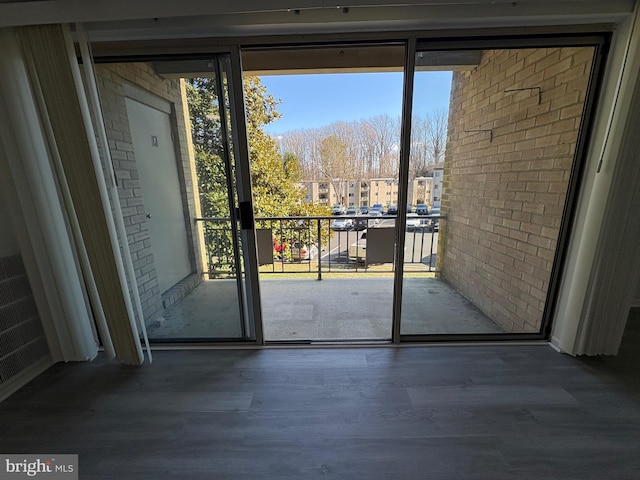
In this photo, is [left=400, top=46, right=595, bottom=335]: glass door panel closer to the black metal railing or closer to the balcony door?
the black metal railing

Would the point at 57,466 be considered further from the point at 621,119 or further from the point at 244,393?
the point at 621,119

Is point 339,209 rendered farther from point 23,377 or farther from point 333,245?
point 23,377

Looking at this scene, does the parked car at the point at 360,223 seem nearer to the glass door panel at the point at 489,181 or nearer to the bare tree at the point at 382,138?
the bare tree at the point at 382,138

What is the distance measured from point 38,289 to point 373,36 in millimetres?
2559

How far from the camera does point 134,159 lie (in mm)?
1783

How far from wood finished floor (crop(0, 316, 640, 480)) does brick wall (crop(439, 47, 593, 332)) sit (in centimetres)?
66

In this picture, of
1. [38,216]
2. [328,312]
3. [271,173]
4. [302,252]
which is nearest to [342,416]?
[328,312]

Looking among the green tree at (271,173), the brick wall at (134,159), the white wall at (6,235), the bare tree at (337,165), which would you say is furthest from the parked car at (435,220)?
the white wall at (6,235)

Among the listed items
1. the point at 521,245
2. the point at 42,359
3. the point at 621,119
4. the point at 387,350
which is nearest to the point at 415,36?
the point at 621,119

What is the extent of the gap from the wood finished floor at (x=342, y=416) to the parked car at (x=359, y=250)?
1.96 metres

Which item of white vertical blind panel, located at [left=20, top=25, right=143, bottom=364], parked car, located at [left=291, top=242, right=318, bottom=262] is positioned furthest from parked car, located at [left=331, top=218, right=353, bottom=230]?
white vertical blind panel, located at [left=20, top=25, right=143, bottom=364]

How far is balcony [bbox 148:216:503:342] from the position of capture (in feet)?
6.46

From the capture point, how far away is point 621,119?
137cm

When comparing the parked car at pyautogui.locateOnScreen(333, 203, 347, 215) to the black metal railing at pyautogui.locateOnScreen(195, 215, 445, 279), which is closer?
the black metal railing at pyautogui.locateOnScreen(195, 215, 445, 279)
